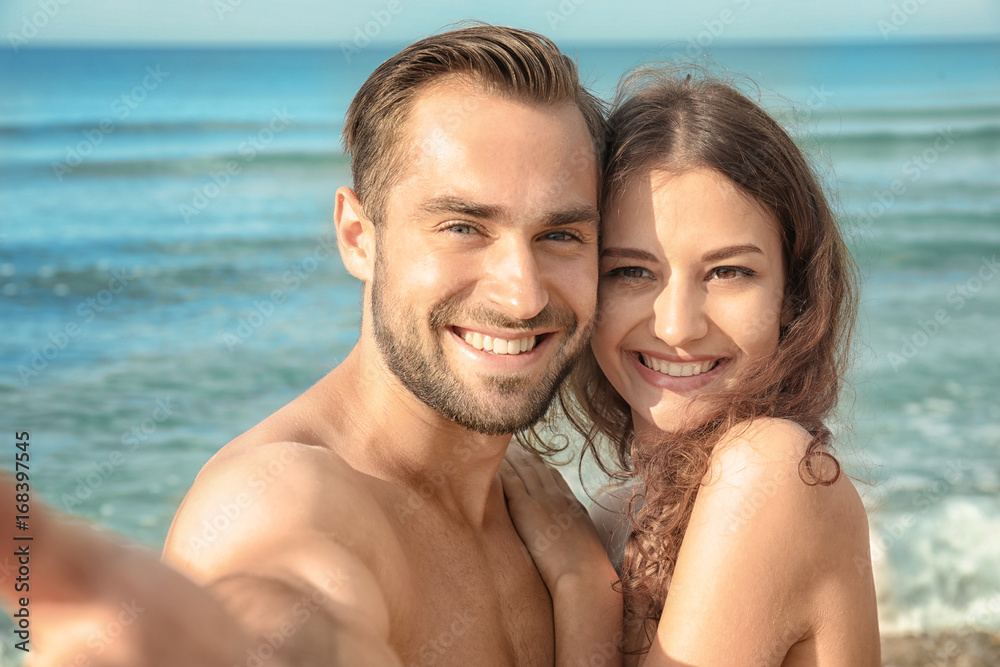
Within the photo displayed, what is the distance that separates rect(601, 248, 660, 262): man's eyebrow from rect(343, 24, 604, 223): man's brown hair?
32 centimetres

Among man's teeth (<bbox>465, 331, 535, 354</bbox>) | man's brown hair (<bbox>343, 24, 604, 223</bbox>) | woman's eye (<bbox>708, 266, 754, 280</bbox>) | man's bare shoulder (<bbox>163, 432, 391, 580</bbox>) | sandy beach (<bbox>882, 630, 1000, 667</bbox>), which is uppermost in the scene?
man's brown hair (<bbox>343, 24, 604, 223</bbox>)

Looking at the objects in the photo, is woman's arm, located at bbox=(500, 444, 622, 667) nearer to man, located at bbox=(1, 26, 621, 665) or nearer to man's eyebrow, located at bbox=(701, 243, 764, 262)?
man, located at bbox=(1, 26, 621, 665)

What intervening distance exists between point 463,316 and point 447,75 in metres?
0.75

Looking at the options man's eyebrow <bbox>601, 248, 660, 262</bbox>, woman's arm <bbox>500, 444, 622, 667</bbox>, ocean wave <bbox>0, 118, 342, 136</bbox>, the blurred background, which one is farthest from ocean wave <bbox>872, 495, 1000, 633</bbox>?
ocean wave <bbox>0, 118, 342, 136</bbox>

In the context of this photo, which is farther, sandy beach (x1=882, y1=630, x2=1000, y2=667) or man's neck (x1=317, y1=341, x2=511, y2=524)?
sandy beach (x1=882, y1=630, x2=1000, y2=667)

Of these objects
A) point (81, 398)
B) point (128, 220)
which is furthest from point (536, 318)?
point (128, 220)

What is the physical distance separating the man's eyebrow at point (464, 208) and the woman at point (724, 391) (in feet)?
1.59

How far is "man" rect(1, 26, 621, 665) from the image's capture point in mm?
2721

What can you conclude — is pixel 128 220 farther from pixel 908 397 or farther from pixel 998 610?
pixel 998 610

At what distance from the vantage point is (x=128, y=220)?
17266mm

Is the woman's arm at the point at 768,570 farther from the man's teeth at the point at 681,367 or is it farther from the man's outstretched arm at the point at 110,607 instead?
the man's outstretched arm at the point at 110,607

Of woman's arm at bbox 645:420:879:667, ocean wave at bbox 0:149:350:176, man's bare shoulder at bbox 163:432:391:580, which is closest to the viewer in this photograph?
man's bare shoulder at bbox 163:432:391:580

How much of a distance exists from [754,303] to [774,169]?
0.45 m

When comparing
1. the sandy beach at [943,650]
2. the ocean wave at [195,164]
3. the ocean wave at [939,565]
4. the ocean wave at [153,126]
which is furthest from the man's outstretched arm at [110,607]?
the ocean wave at [153,126]
